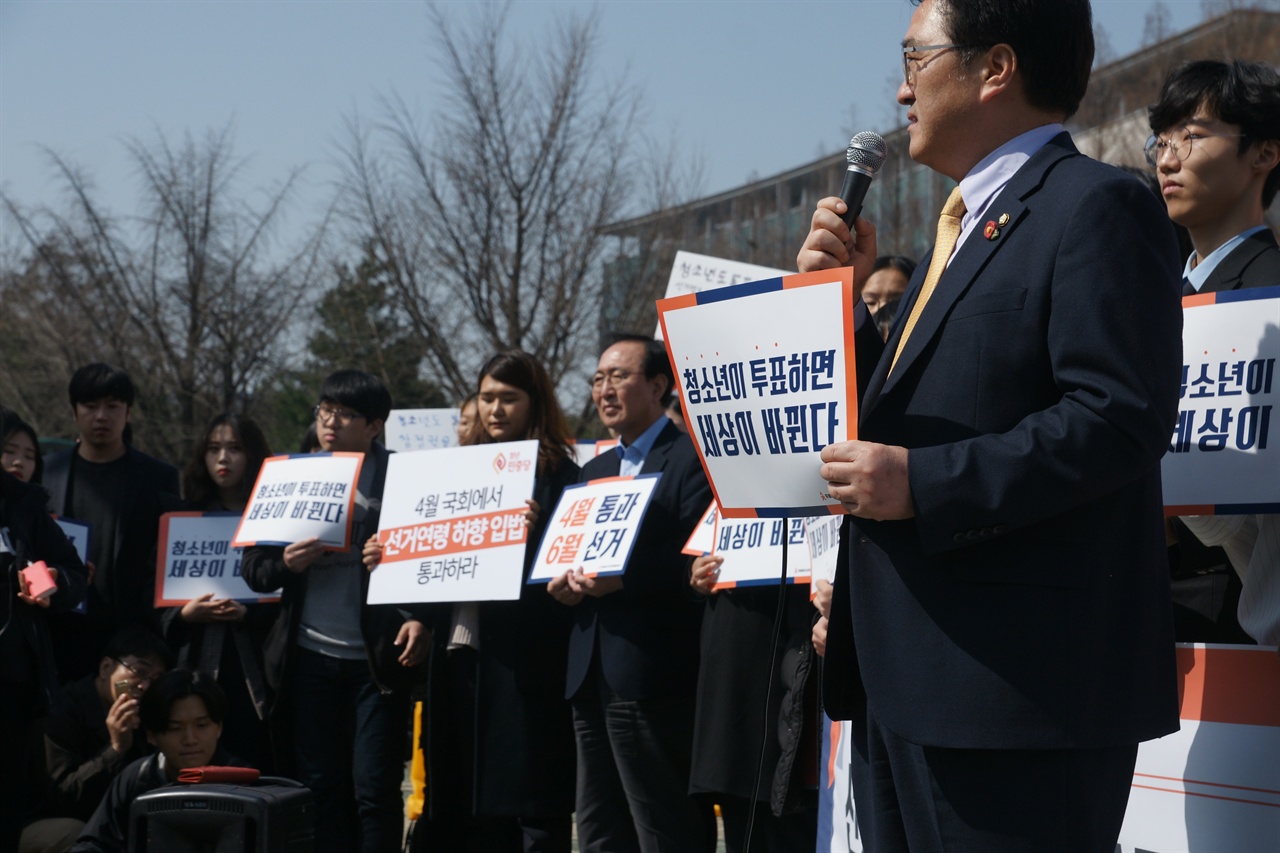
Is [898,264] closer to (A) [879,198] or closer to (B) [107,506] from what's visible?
(B) [107,506]

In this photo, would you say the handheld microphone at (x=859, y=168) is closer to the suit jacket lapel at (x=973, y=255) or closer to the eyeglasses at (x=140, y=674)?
the suit jacket lapel at (x=973, y=255)

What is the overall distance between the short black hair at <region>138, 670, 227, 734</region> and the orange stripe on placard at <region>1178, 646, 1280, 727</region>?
4240 millimetres

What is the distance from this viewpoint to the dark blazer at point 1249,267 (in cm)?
313

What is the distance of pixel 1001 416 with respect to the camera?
7.10 ft

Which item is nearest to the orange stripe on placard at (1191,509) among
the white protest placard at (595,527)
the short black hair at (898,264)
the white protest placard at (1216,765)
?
the white protest placard at (1216,765)

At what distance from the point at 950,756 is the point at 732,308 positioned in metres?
0.92

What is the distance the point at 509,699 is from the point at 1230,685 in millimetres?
3399

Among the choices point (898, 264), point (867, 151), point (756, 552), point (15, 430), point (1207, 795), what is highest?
point (898, 264)

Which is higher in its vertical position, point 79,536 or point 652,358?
point 652,358

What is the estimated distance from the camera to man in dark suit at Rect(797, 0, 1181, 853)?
6.75 feet

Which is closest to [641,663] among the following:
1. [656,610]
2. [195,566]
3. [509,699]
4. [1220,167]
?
[656,610]

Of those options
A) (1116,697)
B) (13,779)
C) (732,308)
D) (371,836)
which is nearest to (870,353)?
(732,308)

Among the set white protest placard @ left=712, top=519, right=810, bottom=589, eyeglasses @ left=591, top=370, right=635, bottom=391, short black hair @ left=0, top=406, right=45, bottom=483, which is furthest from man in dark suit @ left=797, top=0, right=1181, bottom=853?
short black hair @ left=0, top=406, right=45, bottom=483

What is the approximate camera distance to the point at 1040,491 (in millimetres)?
2035
